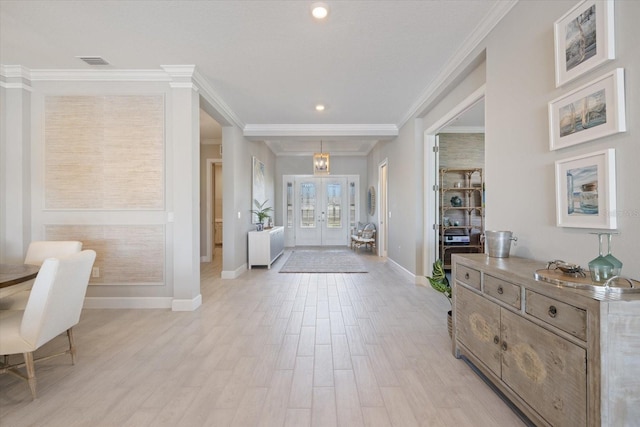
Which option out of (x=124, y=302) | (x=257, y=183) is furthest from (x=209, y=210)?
(x=124, y=302)

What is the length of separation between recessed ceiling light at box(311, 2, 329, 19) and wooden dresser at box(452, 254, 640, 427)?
2.25 metres

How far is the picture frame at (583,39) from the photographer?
146 cm

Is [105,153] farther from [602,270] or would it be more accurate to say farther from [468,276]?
[602,270]

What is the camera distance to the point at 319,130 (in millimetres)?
5555

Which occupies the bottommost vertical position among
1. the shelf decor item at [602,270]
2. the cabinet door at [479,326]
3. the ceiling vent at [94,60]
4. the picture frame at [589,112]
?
the cabinet door at [479,326]

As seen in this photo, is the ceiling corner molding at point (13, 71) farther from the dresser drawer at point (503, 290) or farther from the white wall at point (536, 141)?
the dresser drawer at point (503, 290)

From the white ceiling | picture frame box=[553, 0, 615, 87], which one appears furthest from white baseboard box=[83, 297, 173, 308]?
picture frame box=[553, 0, 615, 87]

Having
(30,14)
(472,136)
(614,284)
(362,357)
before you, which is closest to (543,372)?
(614,284)

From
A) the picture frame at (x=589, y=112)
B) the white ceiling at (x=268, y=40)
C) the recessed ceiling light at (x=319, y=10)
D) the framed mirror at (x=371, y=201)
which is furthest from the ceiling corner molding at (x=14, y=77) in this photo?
the framed mirror at (x=371, y=201)

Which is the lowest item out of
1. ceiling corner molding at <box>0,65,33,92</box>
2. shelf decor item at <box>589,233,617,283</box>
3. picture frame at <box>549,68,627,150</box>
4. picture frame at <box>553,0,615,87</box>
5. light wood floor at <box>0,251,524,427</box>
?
light wood floor at <box>0,251,524,427</box>

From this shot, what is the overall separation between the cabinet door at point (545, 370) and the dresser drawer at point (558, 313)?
0.19 feet

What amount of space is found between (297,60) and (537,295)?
9.81 ft

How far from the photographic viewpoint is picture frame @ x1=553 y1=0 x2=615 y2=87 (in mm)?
1457

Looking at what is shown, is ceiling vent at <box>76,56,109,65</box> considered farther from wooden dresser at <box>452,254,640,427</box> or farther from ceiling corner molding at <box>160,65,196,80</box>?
wooden dresser at <box>452,254,640,427</box>
